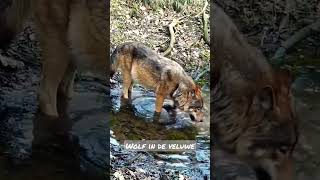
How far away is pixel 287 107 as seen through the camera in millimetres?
2365

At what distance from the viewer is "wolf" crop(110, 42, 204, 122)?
2373 millimetres

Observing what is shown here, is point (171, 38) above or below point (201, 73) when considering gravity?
above

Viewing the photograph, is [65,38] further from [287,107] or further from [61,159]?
[287,107]

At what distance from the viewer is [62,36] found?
239 cm

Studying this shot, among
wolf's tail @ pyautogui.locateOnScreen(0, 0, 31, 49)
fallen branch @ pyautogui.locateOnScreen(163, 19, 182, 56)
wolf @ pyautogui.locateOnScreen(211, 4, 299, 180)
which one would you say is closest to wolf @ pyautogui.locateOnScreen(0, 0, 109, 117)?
wolf's tail @ pyautogui.locateOnScreen(0, 0, 31, 49)

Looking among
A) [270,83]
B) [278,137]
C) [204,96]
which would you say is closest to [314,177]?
A: [278,137]

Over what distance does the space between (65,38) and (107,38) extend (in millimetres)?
217

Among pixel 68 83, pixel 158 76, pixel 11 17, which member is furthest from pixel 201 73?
pixel 11 17

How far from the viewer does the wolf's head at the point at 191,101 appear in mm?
2367

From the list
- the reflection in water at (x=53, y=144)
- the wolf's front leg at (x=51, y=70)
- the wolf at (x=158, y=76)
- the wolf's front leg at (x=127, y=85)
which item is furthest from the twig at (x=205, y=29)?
the wolf's front leg at (x=51, y=70)

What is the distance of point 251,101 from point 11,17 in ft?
4.26

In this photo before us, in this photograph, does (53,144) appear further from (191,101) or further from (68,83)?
(191,101)

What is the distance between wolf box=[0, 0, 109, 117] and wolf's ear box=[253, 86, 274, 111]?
0.77 m

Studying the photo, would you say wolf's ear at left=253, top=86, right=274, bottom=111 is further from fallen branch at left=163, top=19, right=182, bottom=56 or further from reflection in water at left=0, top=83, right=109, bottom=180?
reflection in water at left=0, top=83, right=109, bottom=180
